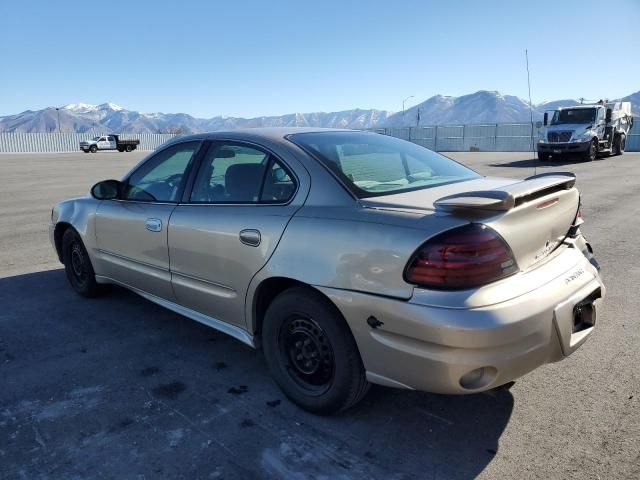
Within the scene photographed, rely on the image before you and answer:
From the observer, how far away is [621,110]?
82.0ft

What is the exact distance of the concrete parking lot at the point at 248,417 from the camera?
2367 mm

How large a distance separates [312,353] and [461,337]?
3.07ft

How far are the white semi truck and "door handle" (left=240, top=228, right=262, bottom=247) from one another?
21.4 m

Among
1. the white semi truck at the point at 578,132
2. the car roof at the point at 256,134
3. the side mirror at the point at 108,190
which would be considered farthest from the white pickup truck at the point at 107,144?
the car roof at the point at 256,134

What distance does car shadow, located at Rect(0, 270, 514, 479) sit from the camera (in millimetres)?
2387

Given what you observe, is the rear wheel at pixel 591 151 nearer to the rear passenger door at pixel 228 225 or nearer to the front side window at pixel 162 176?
the front side window at pixel 162 176

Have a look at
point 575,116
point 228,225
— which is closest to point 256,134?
point 228,225

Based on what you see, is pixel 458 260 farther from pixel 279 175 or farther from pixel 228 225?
pixel 228 225

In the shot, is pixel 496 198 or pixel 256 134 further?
pixel 256 134

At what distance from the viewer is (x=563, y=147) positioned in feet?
69.6

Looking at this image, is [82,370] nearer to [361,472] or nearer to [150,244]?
[150,244]

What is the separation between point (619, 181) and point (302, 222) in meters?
14.5

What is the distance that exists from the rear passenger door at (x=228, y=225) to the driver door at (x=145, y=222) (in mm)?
157

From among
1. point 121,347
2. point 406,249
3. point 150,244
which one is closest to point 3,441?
point 121,347
